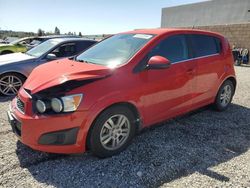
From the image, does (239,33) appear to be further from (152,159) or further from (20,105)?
(20,105)

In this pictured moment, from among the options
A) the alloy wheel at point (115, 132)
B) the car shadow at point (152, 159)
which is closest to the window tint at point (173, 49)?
the alloy wheel at point (115, 132)

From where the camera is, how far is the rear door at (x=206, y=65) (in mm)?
4555

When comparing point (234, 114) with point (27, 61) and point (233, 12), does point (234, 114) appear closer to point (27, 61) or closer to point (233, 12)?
point (27, 61)

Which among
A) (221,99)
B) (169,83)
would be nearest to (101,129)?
(169,83)

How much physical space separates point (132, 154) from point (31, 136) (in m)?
1.33

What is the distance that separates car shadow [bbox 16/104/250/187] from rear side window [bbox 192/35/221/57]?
52.1 inches

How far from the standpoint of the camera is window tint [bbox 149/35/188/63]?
3.89 m

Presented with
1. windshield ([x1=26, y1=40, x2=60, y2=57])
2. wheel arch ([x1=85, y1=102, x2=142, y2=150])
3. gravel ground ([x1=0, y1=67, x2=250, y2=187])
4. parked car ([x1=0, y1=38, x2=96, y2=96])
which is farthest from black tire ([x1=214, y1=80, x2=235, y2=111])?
windshield ([x1=26, y1=40, x2=60, y2=57])

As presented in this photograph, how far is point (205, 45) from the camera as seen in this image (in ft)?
15.9

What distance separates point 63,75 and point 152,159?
158 centimetres

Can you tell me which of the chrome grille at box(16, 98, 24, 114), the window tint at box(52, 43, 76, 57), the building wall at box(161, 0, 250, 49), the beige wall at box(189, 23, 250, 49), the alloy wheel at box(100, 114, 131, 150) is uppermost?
the building wall at box(161, 0, 250, 49)

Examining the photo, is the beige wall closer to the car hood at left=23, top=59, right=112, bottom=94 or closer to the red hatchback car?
the red hatchback car

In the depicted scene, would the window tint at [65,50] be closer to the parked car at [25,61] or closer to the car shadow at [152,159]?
the parked car at [25,61]

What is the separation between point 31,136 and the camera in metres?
3.04
